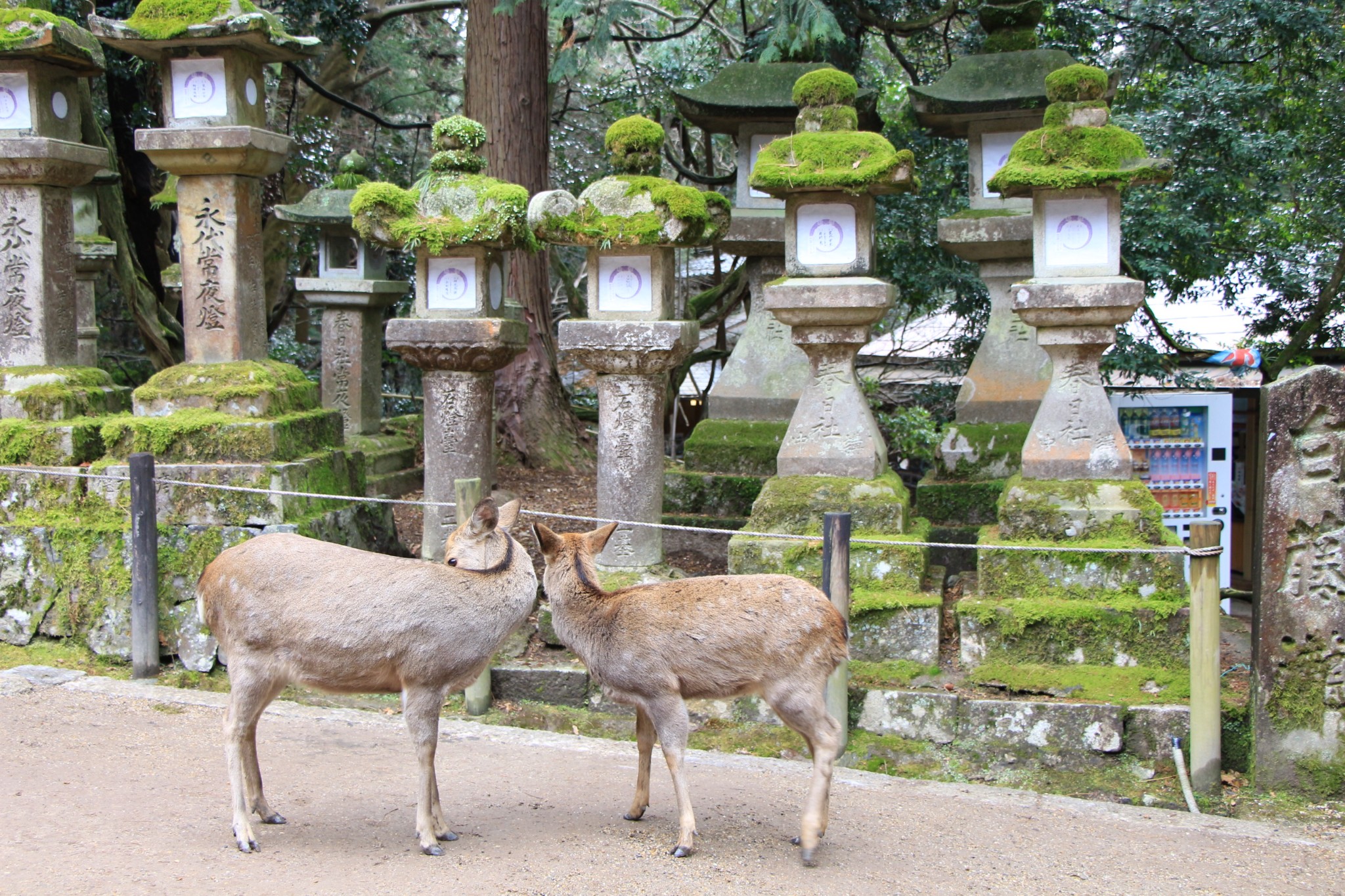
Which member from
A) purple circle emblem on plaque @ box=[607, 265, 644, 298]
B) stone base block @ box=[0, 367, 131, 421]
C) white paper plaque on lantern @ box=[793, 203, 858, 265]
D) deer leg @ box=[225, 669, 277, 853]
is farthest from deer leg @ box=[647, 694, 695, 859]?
stone base block @ box=[0, 367, 131, 421]

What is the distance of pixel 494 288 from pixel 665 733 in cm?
347

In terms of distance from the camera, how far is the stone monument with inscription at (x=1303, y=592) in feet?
15.8

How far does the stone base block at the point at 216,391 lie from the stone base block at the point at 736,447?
269cm

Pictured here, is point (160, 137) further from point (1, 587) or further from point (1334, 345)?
point (1334, 345)

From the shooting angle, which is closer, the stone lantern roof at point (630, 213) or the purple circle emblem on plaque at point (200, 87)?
the stone lantern roof at point (630, 213)

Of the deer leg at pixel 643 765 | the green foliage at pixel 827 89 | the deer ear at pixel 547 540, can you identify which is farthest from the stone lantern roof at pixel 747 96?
the deer leg at pixel 643 765

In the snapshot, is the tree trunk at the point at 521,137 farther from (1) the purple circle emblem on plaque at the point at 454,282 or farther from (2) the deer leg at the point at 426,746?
(2) the deer leg at the point at 426,746

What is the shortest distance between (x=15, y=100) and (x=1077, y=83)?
5.97 meters

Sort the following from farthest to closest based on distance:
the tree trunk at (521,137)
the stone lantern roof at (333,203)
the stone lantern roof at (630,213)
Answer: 1. the stone lantern roof at (333,203)
2. the tree trunk at (521,137)
3. the stone lantern roof at (630,213)

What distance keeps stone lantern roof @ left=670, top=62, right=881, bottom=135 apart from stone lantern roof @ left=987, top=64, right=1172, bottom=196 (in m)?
2.30

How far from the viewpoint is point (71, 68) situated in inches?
276

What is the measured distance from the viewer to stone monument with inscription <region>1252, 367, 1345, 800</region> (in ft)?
15.8

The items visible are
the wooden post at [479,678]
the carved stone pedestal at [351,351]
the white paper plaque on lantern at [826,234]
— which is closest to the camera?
the wooden post at [479,678]

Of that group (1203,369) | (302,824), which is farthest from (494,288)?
(1203,369)
